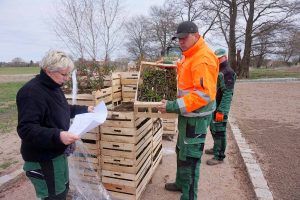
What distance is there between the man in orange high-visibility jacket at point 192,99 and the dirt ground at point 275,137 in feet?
4.77

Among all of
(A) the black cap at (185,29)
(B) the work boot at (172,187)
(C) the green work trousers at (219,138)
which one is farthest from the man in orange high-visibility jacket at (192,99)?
(C) the green work trousers at (219,138)

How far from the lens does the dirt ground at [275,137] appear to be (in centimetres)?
454

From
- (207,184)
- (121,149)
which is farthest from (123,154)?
(207,184)

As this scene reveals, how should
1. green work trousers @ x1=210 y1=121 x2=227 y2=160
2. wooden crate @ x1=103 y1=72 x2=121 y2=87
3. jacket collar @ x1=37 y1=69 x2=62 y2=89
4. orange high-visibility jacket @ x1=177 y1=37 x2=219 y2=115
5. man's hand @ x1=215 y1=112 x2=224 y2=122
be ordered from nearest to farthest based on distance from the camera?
jacket collar @ x1=37 y1=69 x2=62 y2=89, orange high-visibility jacket @ x1=177 y1=37 x2=219 y2=115, wooden crate @ x1=103 y1=72 x2=121 y2=87, man's hand @ x1=215 y1=112 x2=224 y2=122, green work trousers @ x1=210 y1=121 x2=227 y2=160

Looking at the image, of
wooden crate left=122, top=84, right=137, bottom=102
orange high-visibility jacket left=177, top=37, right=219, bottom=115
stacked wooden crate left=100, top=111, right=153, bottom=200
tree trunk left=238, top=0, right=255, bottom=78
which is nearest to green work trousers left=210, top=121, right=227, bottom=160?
wooden crate left=122, top=84, right=137, bottom=102

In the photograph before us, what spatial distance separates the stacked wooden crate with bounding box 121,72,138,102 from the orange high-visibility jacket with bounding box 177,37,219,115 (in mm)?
1608

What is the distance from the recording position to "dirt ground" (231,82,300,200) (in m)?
4.54

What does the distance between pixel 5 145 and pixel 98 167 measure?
326cm

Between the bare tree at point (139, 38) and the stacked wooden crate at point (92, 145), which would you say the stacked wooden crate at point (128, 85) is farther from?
the bare tree at point (139, 38)

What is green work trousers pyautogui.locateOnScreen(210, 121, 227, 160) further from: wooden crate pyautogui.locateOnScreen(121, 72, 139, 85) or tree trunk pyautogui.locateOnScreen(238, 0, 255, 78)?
tree trunk pyautogui.locateOnScreen(238, 0, 255, 78)

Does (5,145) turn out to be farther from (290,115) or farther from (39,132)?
(290,115)

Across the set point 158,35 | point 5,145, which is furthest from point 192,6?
point 5,145

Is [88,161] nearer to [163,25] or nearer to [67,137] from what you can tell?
[67,137]

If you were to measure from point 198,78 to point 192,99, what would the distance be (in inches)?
8.7
